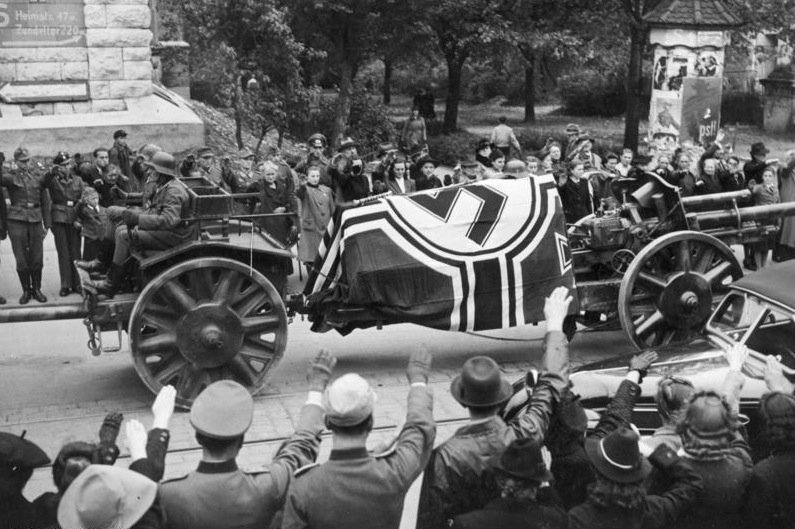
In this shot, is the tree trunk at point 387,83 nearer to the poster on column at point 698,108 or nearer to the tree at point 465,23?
the tree at point 465,23

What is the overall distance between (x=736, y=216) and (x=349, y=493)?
7226mm

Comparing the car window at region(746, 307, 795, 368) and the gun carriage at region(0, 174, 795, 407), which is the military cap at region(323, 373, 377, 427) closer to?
the car window at region(746, 307, 795, 368)

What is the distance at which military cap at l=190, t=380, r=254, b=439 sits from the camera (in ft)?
15.3

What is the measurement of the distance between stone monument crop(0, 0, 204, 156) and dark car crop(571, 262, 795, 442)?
11.8 metres

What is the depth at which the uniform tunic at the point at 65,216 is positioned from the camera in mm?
12578

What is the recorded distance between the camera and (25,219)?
12492 millimetres

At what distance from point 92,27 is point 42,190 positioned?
21.3 ft

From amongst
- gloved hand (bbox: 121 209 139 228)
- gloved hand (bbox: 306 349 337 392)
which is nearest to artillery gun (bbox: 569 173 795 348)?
gloved hand (bbox: 121 209 139 228)

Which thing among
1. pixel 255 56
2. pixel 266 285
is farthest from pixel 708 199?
pixel 255 56

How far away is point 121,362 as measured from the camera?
10562 mm

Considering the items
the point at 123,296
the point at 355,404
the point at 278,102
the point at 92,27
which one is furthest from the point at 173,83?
the point at 355,404

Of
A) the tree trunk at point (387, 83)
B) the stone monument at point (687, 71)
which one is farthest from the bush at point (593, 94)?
the stone monument at point (687, 71)

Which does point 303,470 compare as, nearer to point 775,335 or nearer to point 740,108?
point 775,335

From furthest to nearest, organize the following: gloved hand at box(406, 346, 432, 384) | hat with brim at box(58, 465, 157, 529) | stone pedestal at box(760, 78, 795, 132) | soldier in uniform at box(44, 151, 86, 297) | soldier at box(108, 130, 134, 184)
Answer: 1. stone pedestal at box(760, 78, 795, 132)
2. soldier at box(108, 130, 134, 184)
3. soldier in uniform at box(44, 151, 86, 297)
4. gloved hand at box(406, 346, 432, 384)
5. hat with brim at box(58, 465, 157, 529)
